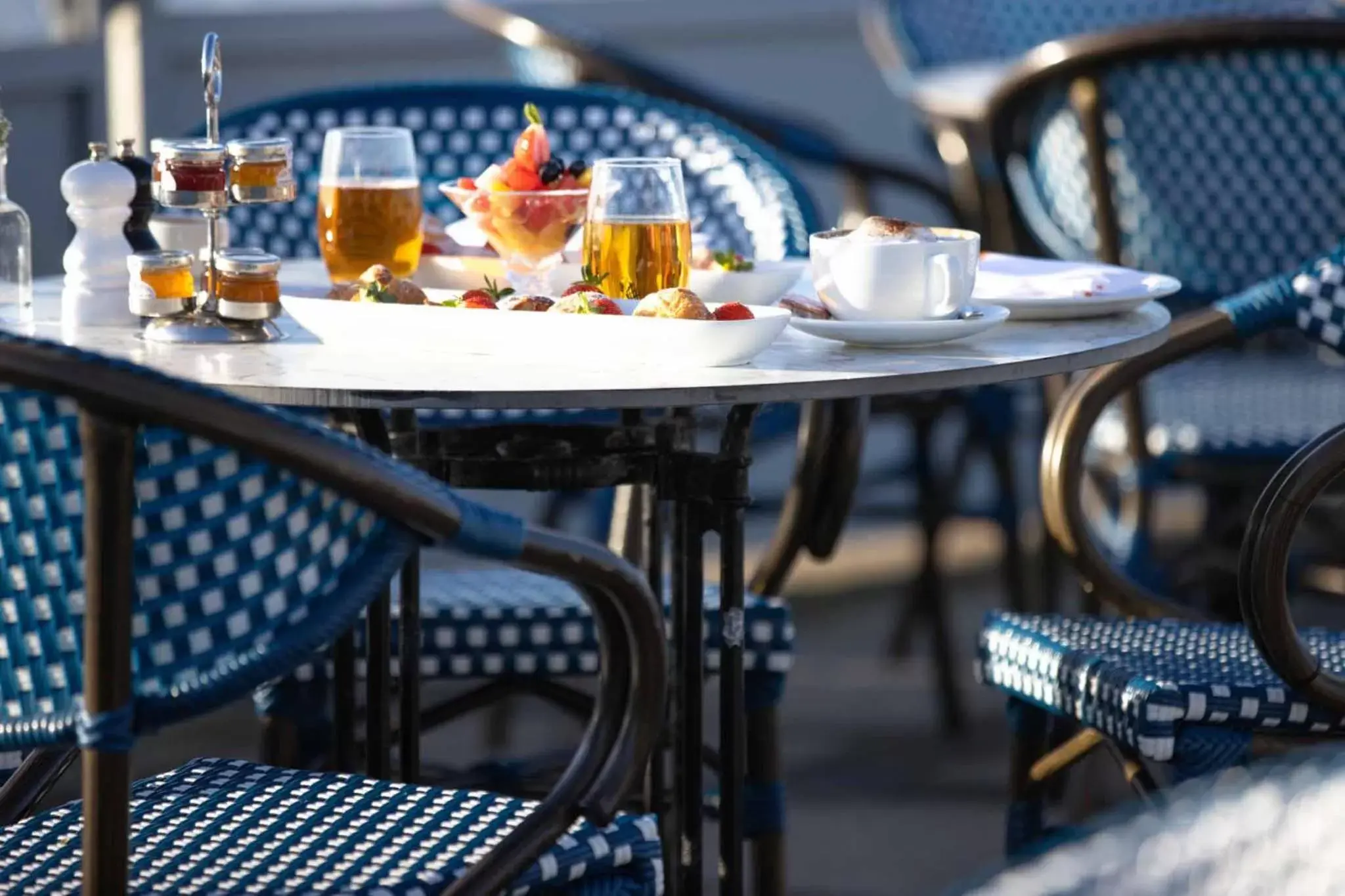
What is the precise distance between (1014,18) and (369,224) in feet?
7.65

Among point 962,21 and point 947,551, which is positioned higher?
point 962,21

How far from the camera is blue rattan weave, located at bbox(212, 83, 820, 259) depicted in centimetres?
224

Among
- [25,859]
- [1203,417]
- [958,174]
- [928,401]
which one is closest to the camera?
[25,859]

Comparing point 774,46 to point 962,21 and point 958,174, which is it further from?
point 958,174

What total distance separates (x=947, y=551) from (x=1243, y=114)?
1.53 m

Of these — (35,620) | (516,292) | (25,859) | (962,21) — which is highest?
(962,21)

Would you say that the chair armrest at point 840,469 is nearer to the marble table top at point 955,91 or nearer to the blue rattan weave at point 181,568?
the blue rattan weave at point 181,568

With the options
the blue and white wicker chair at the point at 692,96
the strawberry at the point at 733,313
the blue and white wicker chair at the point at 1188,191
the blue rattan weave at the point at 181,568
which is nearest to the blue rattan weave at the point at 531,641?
the strawberry at the point at 733,313

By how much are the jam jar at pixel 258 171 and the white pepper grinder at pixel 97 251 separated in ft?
0.31

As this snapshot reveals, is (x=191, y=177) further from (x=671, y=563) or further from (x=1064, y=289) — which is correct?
(x=1064, y=289)

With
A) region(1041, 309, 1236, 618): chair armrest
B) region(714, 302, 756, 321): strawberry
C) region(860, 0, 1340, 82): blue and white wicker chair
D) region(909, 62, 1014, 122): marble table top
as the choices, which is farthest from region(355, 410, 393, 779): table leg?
region(860, 0, 1340, 82): blue and white wicker chair

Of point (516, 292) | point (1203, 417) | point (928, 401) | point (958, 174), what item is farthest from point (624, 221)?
point (958, 174)

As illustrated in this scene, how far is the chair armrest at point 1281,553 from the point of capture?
1.53 metres

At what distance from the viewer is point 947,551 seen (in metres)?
3.97
